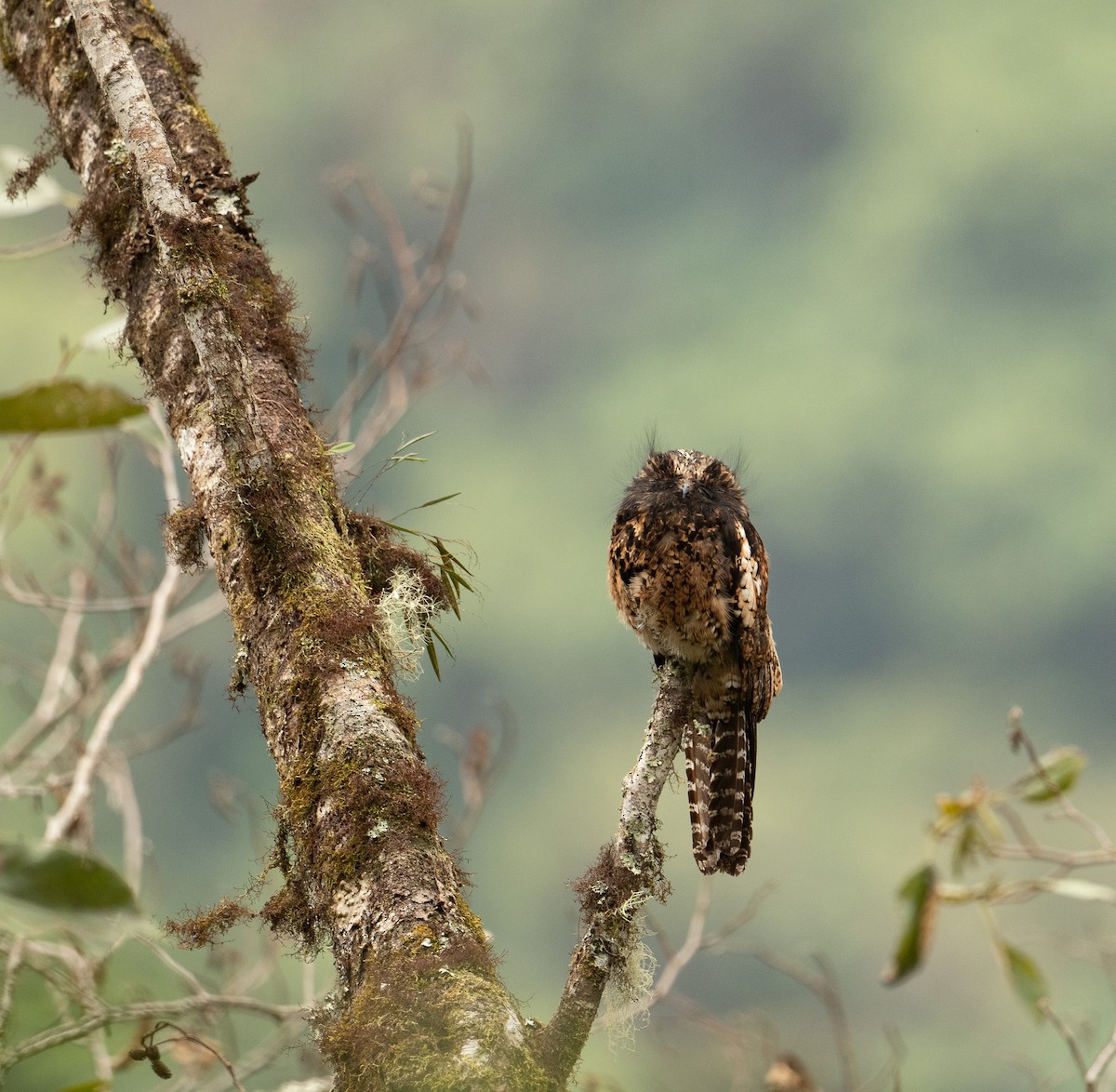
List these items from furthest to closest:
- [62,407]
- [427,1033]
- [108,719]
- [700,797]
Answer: [108,719] < [700,797] < [427,1033] < [62,407]

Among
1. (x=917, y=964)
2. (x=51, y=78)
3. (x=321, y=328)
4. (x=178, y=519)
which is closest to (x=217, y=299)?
(x=178, y=519)

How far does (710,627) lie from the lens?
343 centimetres

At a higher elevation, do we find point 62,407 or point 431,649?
point 431,649

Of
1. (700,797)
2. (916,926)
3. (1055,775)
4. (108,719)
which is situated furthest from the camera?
(108,719)

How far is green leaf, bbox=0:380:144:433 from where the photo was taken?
890mm

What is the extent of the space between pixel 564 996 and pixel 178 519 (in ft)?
4.22

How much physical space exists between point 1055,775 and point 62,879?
96 cm

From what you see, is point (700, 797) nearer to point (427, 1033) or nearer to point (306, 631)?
point (306, 631)

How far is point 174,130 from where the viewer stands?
2725 mm

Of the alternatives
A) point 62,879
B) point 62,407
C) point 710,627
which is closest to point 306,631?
point 62,879

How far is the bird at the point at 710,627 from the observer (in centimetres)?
339

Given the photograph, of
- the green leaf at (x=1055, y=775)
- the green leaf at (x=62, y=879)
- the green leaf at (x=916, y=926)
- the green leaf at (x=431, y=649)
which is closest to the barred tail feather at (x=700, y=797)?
the green leaf at (x=431, y=649)

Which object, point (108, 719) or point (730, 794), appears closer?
point (730, 794)

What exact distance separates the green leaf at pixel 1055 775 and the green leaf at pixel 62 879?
84 cm
